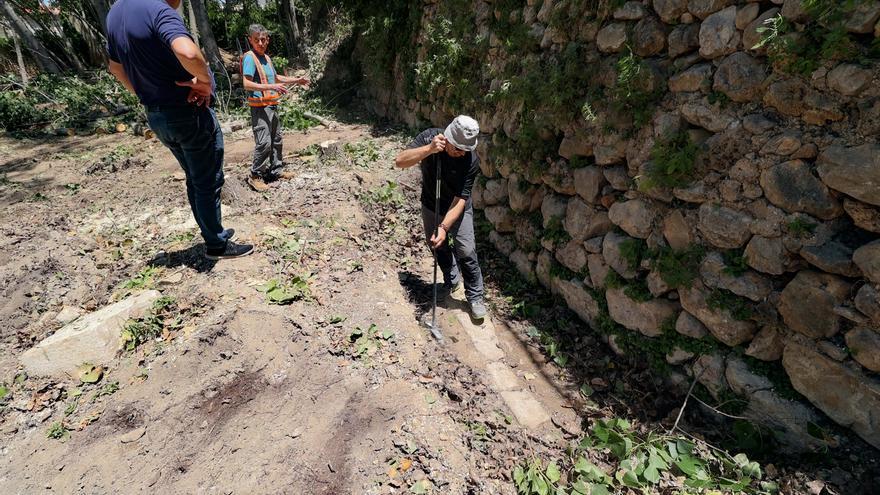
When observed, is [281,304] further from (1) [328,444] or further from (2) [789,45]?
(2) [789,45]

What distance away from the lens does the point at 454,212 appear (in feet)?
12.3

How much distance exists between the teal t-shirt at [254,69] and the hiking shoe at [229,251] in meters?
2.41

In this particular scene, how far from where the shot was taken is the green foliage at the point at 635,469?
8.69 feet

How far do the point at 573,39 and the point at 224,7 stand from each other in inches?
657

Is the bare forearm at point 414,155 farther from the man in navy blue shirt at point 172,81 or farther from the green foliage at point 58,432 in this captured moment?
the green foliage at point 58,432

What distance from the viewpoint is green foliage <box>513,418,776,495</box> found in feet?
8.69

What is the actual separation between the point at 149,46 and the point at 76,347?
2215 mm

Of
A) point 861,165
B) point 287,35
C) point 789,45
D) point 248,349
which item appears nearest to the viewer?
point 861,165

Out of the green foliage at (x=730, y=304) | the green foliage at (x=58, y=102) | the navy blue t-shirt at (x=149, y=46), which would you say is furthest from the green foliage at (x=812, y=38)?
the green foliage at (x=58, y=102)

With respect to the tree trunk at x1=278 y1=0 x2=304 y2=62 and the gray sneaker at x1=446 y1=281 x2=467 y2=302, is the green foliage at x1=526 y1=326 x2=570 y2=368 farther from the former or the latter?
the tree trunk at x1=278 y1=0 x2=304 y2=62

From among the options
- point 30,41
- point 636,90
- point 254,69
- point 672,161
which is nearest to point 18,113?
point 30,41

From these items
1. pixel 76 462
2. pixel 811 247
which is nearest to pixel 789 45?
pixel 811 247

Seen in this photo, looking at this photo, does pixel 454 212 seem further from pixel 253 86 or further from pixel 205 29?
pixel 205 29

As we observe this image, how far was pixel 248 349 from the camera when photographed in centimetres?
331
